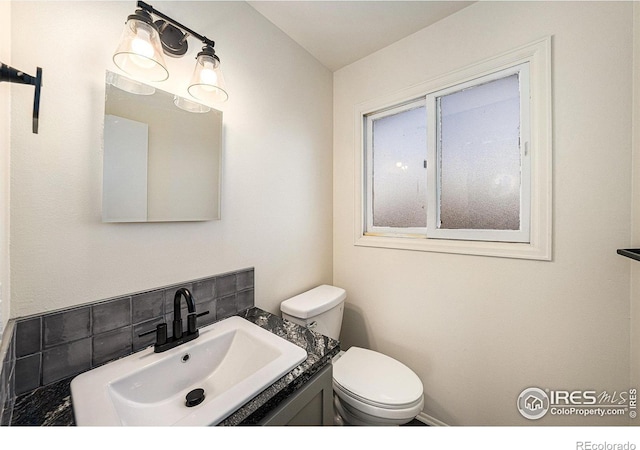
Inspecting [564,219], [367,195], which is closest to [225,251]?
[367,195]

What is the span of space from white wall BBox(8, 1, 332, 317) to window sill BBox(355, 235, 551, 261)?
45 cm

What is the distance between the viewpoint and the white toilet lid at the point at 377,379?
107 cm

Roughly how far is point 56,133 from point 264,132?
80 centimetres

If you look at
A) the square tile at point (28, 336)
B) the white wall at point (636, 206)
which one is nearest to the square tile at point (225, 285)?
the square tile at point (28, 336)

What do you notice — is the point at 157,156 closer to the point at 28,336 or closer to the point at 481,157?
the point at 28,336

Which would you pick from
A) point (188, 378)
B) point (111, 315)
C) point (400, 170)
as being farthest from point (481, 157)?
point (111, 315)

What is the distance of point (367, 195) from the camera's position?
1.75m

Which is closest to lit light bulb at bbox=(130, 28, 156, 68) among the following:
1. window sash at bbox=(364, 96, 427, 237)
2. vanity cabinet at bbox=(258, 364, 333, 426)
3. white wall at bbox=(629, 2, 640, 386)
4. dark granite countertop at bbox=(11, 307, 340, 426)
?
dark granite countertop at bbox=(11, 307, 340, 426)

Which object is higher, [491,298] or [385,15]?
[385,15]

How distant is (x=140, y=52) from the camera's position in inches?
30.6

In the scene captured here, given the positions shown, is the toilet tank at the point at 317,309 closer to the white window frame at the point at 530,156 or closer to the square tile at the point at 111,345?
the white window frame at the point at 530,156

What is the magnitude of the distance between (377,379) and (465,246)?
833 mm

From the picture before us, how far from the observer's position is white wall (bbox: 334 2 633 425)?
3.10ft
